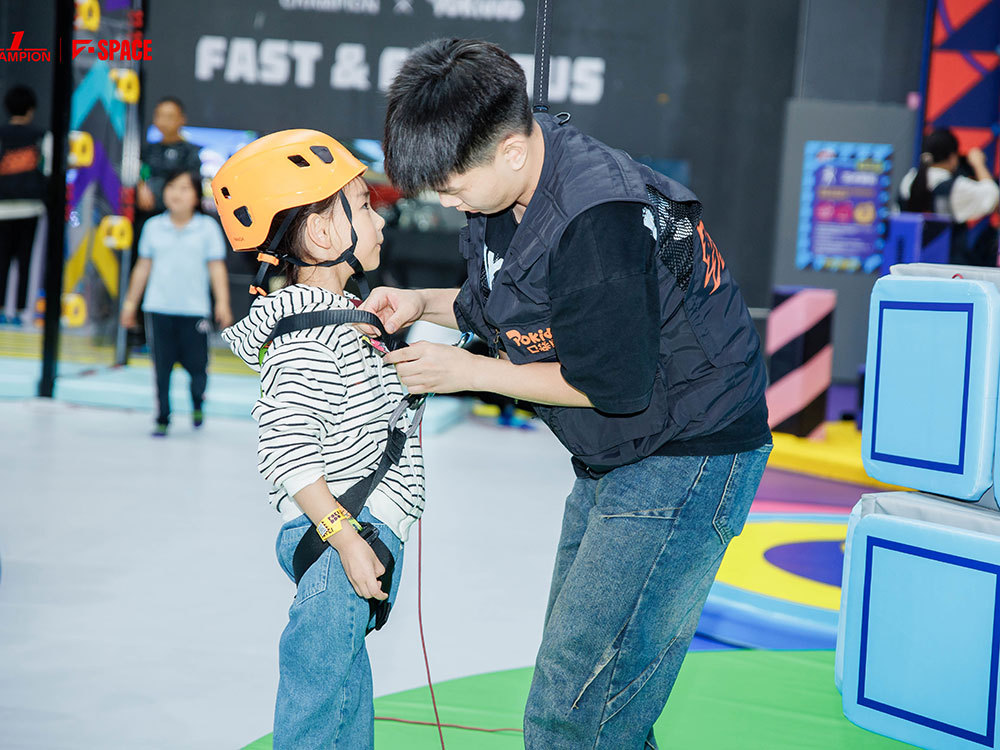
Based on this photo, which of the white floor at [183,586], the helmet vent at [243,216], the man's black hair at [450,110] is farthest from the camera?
the white floor at [183,586]

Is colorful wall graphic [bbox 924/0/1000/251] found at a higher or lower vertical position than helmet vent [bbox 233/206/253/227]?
higher

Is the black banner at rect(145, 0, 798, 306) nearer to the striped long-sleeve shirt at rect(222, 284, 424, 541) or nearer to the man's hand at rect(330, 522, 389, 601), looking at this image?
the striped long-sleeve shirt at rect(222, 284, 424, 541)

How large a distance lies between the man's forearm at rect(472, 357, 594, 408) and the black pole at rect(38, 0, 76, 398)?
6057mm

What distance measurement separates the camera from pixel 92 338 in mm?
7723

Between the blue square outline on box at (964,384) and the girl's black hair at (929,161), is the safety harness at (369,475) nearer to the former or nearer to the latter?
the blue square outline on box at (964,384)

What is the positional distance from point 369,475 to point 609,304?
56 centimetres

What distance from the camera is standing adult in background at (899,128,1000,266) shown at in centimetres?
666

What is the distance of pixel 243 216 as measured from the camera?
183 cm

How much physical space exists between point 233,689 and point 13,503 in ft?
7.11

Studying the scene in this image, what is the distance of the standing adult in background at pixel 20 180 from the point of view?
7668 mm

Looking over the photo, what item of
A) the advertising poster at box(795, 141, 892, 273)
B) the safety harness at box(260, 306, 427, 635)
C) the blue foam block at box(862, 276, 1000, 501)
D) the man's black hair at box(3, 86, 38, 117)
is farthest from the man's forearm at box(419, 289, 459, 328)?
the advertising poster at box(795, 141, 892, 273)

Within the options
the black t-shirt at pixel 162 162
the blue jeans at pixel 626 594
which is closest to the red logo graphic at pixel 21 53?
the black t-shirt at pixel 162 162

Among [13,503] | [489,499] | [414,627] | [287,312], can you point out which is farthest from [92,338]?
[287,312]

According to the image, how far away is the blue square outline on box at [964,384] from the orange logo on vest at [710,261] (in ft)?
2.03
